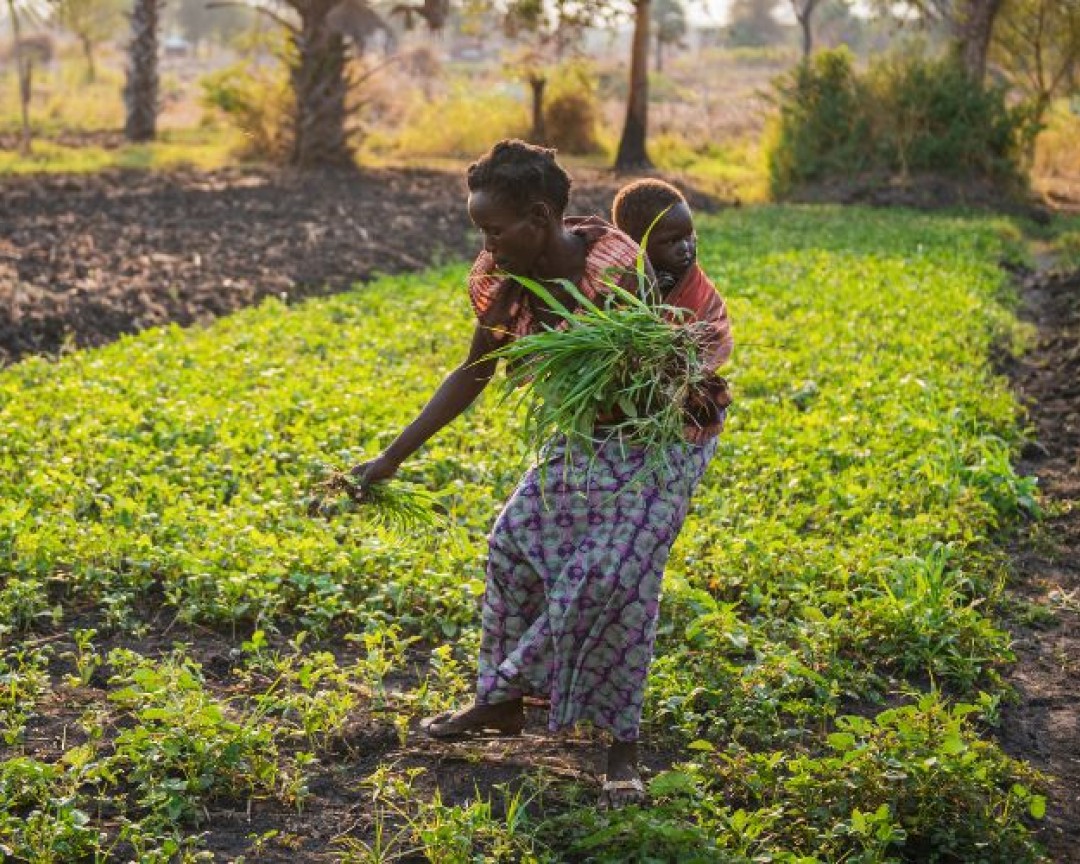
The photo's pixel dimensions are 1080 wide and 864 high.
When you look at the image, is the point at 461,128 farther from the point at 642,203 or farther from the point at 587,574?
the point at 587,574

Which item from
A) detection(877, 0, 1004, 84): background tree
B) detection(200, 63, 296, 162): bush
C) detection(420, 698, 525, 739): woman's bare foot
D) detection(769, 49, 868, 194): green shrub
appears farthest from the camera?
detection(877, 0, 1004, 84): background tree

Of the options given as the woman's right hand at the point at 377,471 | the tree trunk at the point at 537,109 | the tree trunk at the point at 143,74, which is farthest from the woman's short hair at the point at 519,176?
the tree trunk at the point at 537,109

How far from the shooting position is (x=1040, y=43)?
29953mm

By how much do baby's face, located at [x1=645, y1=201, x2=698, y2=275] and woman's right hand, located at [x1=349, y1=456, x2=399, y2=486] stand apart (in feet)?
3.16

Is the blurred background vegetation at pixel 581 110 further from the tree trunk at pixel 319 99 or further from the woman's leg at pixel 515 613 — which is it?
the woman's leg at pixel 515 613

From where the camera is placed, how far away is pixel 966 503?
702cm

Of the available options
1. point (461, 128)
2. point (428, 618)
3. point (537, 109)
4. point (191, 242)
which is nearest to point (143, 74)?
point (461, 128)

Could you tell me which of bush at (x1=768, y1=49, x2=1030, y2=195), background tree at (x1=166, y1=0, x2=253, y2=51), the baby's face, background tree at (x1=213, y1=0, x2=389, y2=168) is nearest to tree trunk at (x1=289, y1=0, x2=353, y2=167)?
background tree at (x1=213, y1=0, x2=389, y2=168)

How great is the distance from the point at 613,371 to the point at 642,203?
72 cm

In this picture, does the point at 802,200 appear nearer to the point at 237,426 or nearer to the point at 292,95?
the point at 292,95

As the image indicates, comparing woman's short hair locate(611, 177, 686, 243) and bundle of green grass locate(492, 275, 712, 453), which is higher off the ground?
woman's short hair locate(611, 177, 686, 243)

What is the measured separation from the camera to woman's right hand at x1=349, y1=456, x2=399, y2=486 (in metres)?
4.46

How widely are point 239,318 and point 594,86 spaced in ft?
70.3

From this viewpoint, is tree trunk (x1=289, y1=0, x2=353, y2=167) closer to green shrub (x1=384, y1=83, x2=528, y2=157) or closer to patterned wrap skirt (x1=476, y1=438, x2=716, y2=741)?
green shrub (x1=384, y1=83, x2=528, y2=157)
